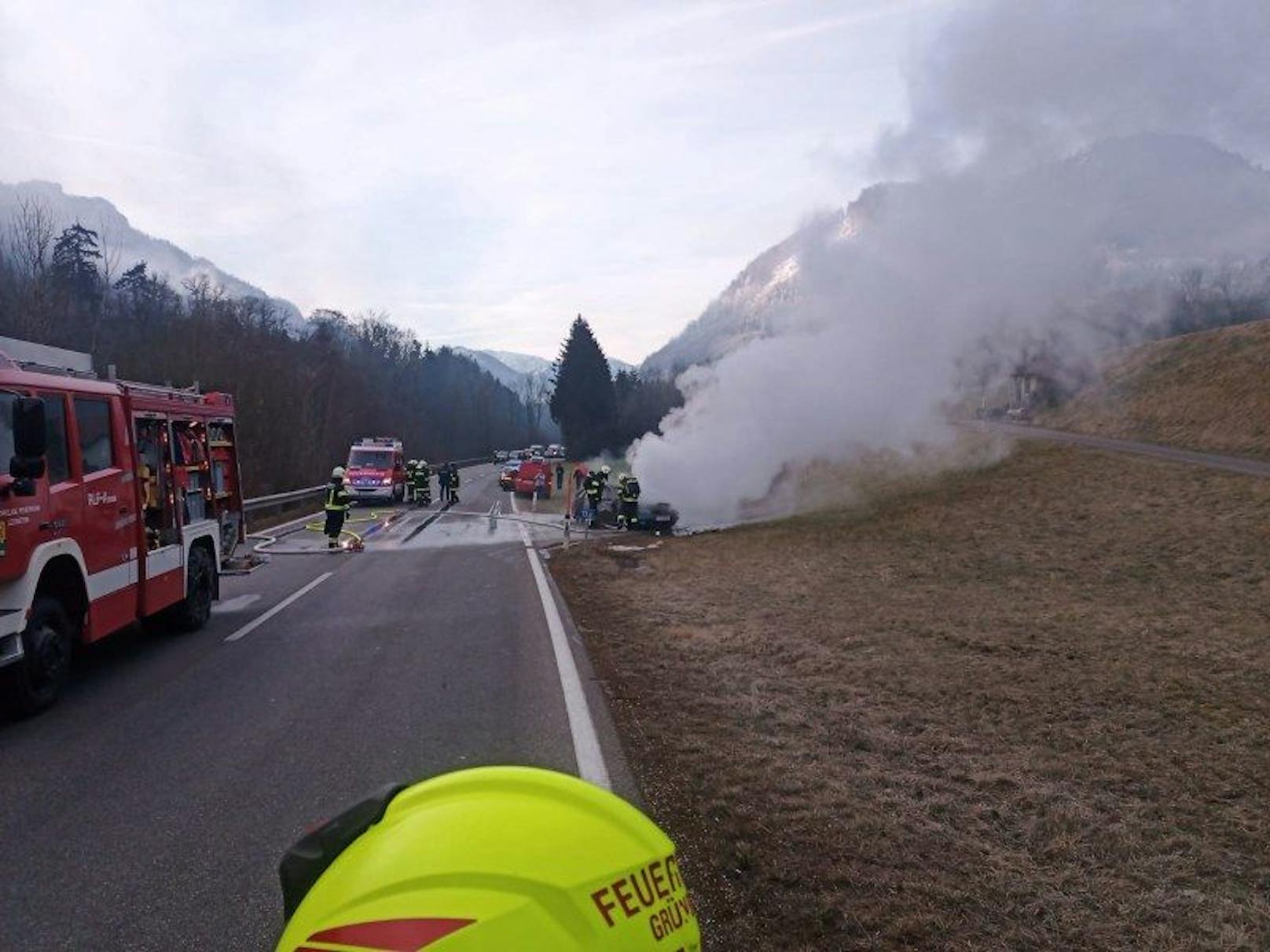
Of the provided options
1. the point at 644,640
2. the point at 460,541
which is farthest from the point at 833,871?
the point at 460,541

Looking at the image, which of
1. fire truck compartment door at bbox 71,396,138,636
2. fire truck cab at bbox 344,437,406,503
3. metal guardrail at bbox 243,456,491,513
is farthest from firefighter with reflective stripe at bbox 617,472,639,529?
Result: fire truck compartment door at bbox 71,396,138,636

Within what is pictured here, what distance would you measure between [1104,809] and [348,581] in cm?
1172

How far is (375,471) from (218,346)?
1522 cm

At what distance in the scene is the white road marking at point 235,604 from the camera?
11688 millimetres

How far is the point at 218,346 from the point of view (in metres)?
42.8

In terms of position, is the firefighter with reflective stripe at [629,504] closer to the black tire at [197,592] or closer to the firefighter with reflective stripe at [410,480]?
the firefighter with reflective stripe at [410,480]

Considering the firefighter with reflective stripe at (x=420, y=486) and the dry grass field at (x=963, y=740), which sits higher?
the firefighter with reflective stripe at (x=420, y=486)

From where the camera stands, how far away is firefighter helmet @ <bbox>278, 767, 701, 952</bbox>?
1.40m

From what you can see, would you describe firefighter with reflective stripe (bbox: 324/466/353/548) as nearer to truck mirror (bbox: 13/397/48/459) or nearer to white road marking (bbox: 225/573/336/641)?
white road marking (bbox: 225/573/336/641)

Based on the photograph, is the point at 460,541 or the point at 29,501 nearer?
the point at 29,501

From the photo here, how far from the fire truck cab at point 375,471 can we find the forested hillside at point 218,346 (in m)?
6.29

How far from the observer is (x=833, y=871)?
159 inches

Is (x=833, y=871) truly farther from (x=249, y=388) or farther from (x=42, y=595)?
(x=249, y=388)

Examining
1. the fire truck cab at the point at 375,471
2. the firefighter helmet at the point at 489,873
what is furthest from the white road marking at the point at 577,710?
the fire truck cab at the point at 375,471
